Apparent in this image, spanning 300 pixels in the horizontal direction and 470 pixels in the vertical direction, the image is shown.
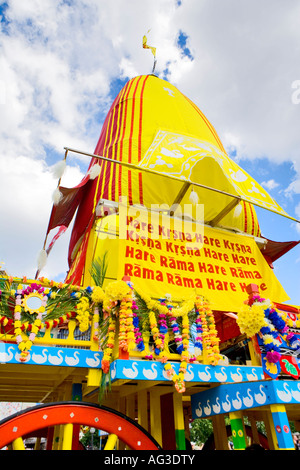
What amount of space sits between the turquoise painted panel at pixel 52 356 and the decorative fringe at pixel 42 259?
2215 millimetres

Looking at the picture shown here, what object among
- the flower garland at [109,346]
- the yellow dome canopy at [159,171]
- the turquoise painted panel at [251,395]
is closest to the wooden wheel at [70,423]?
the flower garland at [109,346]

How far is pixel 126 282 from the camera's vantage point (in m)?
4.13

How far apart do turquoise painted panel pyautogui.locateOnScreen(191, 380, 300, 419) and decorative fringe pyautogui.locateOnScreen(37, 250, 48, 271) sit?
11.5 feet

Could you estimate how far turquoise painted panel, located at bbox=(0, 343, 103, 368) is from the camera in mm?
3588

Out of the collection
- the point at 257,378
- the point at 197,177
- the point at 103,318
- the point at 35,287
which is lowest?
the point at 257,378

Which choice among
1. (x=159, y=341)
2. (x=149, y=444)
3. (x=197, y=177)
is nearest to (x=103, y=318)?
(x=159, y=341)

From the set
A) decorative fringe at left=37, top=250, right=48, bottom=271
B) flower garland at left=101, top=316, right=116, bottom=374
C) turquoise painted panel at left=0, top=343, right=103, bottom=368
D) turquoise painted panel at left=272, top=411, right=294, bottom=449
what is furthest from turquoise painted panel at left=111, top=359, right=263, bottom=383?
decorative fringe at left=37, top=250, right=48, bottom=271

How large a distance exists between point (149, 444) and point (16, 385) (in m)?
3.05

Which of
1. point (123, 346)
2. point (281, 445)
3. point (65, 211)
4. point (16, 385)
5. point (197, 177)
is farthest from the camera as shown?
point (65, 211)

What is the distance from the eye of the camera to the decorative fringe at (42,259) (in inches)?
226

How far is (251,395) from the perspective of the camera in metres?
3.81

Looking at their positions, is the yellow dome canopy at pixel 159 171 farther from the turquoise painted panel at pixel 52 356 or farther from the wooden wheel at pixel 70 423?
the wooden wheel at pixel 70 423

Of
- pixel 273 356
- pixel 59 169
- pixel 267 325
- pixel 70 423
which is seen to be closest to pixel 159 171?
pixel 59 169
